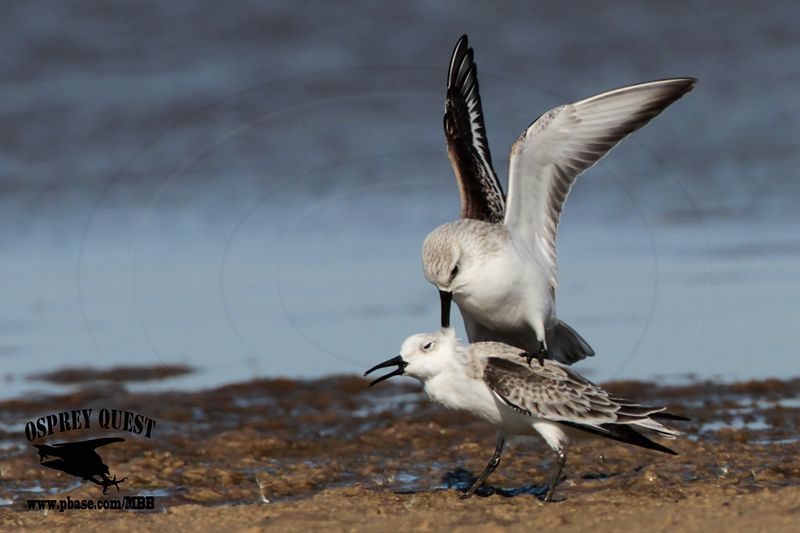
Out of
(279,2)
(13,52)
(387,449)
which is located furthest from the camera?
(279,2)

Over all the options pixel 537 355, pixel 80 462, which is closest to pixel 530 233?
pixel 537 355

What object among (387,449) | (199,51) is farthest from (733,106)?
(387,449)

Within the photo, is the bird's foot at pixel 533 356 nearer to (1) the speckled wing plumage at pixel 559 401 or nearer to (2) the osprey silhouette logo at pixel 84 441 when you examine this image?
(1) the speckled wing plumage at pixel 559 401

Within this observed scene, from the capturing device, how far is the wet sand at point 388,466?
7387mm

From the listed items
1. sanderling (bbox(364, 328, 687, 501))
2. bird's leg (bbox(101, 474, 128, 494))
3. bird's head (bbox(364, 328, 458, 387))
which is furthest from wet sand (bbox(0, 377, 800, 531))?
bird's head (bbox(364, 328, 458, 387))

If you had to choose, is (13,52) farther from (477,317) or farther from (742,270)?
(477,317)

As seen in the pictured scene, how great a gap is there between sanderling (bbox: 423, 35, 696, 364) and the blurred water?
98.1 inches

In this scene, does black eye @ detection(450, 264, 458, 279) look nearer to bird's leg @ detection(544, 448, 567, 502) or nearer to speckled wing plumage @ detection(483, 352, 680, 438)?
speckled wing plumage @ detection(483, 352, 680, 438)

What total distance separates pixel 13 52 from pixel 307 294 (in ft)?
32.5

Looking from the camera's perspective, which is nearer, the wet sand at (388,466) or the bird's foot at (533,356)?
the wet sand at (388,466)

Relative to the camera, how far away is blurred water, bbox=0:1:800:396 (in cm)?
1288

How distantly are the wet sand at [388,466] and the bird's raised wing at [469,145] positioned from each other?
1.66m

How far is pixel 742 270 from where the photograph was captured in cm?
1439

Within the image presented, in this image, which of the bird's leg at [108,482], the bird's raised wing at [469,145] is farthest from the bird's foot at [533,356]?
the bird's leg at [108,482]
